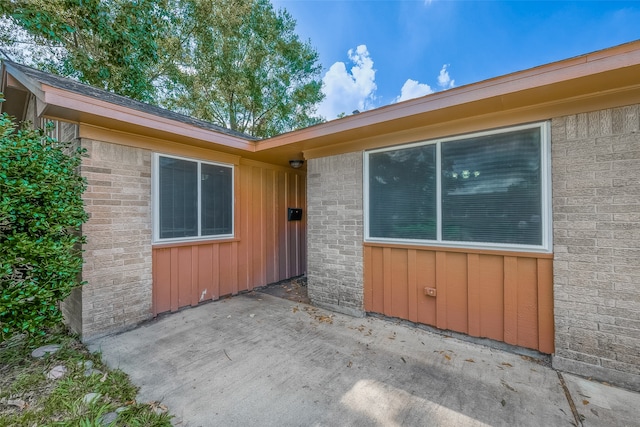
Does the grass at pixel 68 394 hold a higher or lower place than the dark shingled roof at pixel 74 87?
lower

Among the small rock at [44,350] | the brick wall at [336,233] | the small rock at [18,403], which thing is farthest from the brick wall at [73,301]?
the brick wall at [336,233]

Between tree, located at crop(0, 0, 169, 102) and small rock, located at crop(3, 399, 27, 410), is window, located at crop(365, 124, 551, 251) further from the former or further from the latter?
tree, located at crop(0, 0, 169, 102)

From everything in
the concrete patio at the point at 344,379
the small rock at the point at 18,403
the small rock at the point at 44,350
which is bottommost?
the concrete patio at the point at 344,379

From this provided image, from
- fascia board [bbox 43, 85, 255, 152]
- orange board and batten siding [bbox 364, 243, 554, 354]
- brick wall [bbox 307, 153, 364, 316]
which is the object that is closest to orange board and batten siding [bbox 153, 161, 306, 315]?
fascia board [bbox 43, 85, 255, 152]

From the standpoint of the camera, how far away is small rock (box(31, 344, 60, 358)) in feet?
8.91

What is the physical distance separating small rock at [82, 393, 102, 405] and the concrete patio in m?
0.30

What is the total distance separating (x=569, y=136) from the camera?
2.52 m

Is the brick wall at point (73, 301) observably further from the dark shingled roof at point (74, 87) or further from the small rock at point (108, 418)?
the small rock at point (108, 418)

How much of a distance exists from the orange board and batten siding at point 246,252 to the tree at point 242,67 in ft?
25.2

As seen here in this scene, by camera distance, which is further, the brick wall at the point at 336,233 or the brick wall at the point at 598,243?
the brick wall at the point at 336,233

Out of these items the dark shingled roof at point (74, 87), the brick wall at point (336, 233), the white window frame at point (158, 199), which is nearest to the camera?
the dark shingled roof at point (74, 87)

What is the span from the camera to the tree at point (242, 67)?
1059 cm

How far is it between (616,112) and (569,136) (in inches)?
13.6

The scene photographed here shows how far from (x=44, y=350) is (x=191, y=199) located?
7.61 ft
